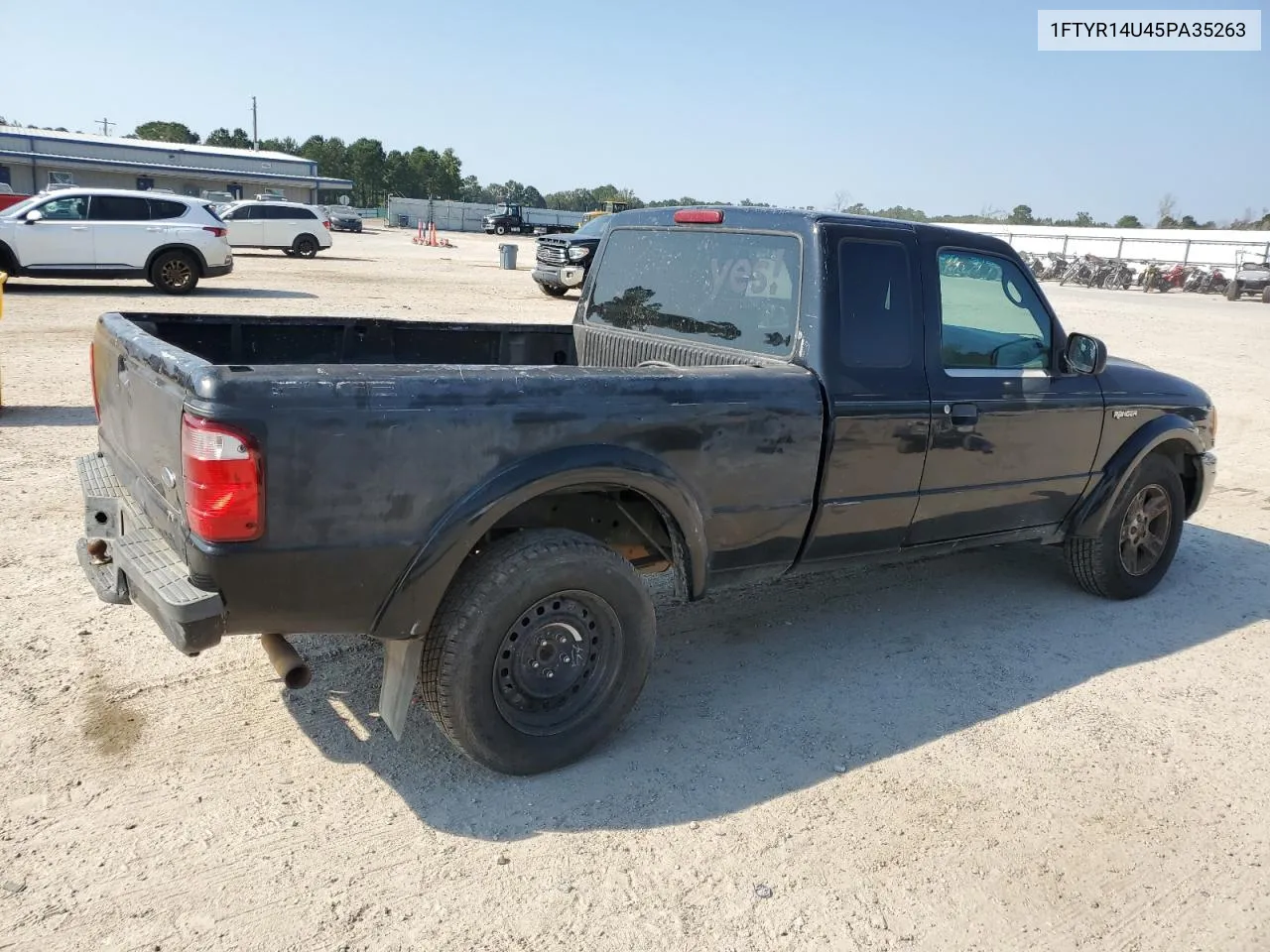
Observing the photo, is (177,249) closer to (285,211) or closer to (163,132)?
(285,211)

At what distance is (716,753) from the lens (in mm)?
3510

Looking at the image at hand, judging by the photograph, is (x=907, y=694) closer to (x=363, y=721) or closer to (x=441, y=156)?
(x=363, y=721)

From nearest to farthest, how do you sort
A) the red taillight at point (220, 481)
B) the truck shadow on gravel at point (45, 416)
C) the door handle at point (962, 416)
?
the red taillight at point (220, 481) → the door handle at point (962, 416) → the truck shadow on gravel at point (45, 416)

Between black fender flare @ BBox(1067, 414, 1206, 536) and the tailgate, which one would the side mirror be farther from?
the tailgate

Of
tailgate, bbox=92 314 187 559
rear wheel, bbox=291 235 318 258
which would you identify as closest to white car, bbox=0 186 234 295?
rear wheel, bbox=291 235 318 258

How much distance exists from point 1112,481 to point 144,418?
4482 millimetres

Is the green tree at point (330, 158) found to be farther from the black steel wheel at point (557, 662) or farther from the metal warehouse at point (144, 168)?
the black steel wheel at point (557, 662)

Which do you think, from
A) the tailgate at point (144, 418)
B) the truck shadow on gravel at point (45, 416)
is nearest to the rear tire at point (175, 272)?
the truck shadow on gravel at point (45, 416)

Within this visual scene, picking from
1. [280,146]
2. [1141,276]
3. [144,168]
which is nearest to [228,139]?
[280,146]

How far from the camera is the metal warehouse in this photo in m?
49.9

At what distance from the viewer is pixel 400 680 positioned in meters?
3.14

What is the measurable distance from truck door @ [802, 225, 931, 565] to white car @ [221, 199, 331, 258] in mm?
28072

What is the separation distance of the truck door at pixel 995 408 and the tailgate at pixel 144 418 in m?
2.92

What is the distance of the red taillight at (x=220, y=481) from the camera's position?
2592 millimetres
